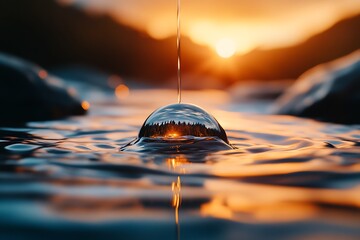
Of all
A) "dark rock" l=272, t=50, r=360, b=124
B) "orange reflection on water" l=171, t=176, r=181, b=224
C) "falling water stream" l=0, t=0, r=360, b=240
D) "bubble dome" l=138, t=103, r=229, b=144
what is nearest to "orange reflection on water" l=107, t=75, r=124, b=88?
"dark rock" l=272, t=50, r=360, b=124

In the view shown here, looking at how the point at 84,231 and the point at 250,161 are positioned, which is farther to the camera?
the point at 250,161

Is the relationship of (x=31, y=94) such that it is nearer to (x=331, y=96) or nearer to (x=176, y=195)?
(x=331, y=96)

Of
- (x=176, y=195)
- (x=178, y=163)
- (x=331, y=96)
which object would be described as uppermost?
(x=331, y=96)

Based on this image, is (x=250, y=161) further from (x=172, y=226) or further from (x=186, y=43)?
(x=186, y=43)

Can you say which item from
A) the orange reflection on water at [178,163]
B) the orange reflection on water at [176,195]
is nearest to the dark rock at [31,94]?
the orange reflection on water at [178,163]

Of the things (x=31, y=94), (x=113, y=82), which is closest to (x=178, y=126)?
(x=31, y=94)

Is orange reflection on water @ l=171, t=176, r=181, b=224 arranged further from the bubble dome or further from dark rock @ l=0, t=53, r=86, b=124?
dark rock @ l=0, t=53, r=86, b=124

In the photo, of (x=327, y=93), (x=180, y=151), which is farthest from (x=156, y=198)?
(x=327, y=93)
